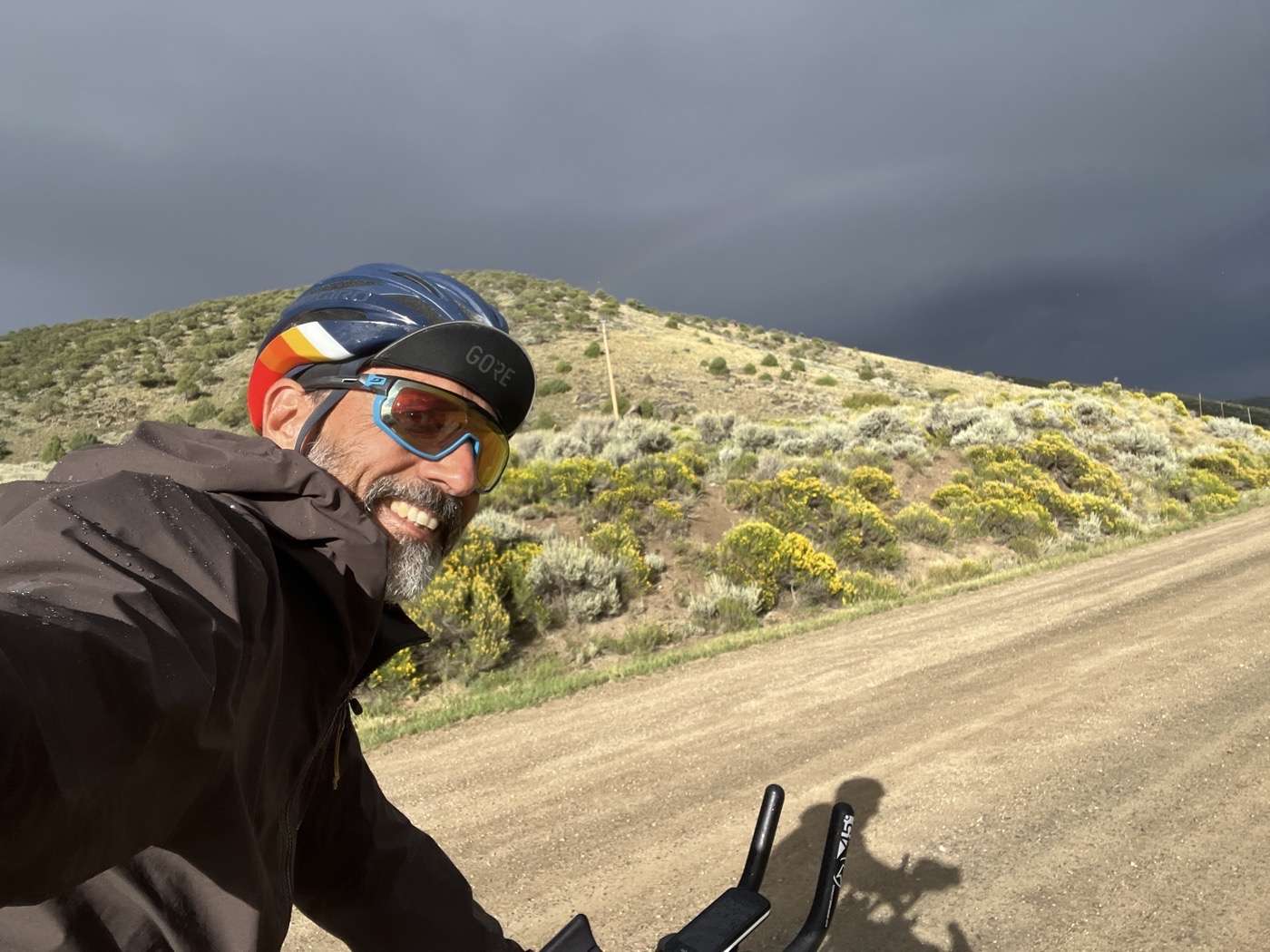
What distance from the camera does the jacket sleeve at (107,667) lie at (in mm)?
726

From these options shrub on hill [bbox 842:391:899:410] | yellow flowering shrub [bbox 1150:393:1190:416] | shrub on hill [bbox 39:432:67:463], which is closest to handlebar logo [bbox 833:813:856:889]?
shrub on hill [bbox 39:432:67:463]

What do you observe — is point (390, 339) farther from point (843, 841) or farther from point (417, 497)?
point (843, 841)

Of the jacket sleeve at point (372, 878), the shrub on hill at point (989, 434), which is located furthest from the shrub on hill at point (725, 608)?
the shrub on hill at point (989, 434)

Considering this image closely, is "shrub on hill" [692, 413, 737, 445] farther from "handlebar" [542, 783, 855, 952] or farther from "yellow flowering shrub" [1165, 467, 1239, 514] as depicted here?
"handlebar" [542, 783, 855, 952]

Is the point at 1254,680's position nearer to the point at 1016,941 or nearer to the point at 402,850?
the point at 1016,941

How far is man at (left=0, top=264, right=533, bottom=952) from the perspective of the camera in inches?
30.9

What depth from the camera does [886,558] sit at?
12344 millimetres

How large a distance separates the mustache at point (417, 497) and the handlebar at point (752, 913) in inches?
36.4

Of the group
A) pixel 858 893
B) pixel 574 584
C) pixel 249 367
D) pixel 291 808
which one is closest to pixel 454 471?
pixel 291 808

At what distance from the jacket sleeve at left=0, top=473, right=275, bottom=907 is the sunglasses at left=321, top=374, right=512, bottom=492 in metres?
0.71

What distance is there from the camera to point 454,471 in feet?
6.03

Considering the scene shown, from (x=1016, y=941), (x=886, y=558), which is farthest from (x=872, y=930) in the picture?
(x=886, y=558)

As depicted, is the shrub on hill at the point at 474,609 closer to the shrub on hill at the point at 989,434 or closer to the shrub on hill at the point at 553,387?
the shrub on hill at the point at 989,434

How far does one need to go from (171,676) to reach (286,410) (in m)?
1.14
